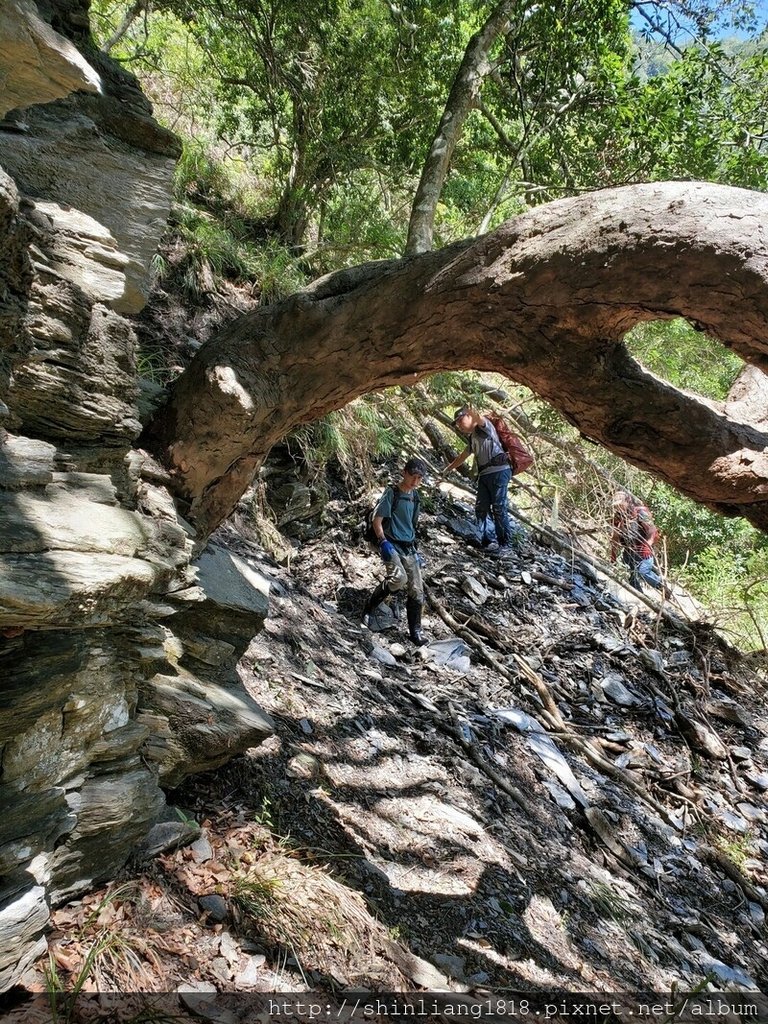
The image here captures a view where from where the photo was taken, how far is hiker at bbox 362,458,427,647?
675 centimetres

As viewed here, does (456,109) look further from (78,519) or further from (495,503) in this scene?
(78,519)

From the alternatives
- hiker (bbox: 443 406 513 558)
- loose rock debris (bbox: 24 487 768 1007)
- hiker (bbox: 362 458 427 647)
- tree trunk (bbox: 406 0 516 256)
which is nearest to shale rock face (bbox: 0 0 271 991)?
loose rock debris (bbox: 24 487 768 1007)

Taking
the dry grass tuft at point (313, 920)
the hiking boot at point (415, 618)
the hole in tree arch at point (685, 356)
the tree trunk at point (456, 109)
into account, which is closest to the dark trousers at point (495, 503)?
the hiking boot at point (415, 618)

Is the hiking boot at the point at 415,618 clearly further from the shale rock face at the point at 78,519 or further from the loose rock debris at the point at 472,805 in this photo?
the shale rock face at the point at 78,519

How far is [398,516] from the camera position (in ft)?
23.0

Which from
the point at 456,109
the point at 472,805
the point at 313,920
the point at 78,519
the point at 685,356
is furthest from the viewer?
the point at 685,356

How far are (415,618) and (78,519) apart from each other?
481 centimetres

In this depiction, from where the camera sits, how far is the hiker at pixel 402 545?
675cm

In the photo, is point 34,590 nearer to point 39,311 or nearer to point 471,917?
point 39,311

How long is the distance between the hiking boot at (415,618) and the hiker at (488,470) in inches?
85.1

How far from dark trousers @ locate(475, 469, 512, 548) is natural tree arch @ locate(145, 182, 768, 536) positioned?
15.7 feet

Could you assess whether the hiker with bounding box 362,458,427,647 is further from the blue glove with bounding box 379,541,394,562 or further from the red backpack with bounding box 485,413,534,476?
the red backpack with bounding box 485,413,534,476

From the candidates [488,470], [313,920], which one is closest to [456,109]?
[488,470]

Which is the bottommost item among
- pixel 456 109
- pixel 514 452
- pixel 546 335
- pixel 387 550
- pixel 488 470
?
pixel 387 550
